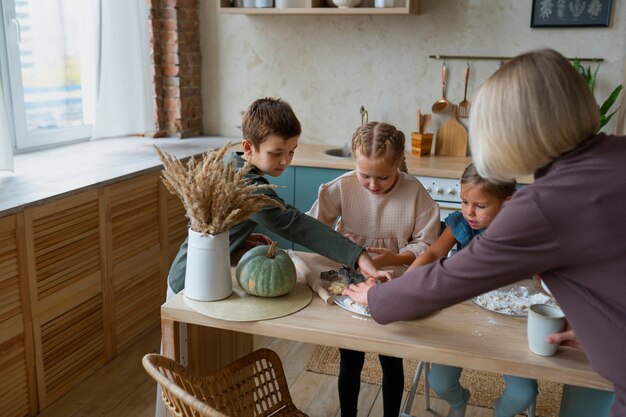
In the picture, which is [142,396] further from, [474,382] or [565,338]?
[565,338]

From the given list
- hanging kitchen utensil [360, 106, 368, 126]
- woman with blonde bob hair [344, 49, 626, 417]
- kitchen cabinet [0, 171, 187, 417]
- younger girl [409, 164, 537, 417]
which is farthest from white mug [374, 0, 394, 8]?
woman with blonde bob hair [344, 49, 626, 417]

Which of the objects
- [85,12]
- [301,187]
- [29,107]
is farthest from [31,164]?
[301,187]

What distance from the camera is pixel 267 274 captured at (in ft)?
4.84

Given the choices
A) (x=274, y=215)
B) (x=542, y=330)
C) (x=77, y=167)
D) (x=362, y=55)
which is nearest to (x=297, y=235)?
(x=274, y=215)

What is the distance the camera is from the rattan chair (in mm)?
1194

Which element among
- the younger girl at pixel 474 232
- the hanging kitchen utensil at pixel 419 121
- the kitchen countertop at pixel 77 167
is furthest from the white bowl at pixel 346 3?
the younger girl at pixel 474 232

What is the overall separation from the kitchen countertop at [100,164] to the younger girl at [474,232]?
1143 millimetres

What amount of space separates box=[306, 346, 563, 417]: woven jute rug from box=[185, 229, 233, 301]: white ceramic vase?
1.32 meters

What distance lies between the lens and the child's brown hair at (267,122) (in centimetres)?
176

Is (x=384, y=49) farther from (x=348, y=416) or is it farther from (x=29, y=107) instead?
(x=348, y=416)

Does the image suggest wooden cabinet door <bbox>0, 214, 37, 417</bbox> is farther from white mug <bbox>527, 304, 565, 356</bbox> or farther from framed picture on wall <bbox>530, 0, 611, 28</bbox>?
framed picture on wall <bbox>530, 0, 611, 28</bbox>

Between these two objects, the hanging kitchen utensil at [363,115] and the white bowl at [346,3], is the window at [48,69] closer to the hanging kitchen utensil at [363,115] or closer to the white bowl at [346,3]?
the white bowl at [346,3]

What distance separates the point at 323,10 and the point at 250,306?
7.35ft

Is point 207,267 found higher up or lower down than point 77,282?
higher up
